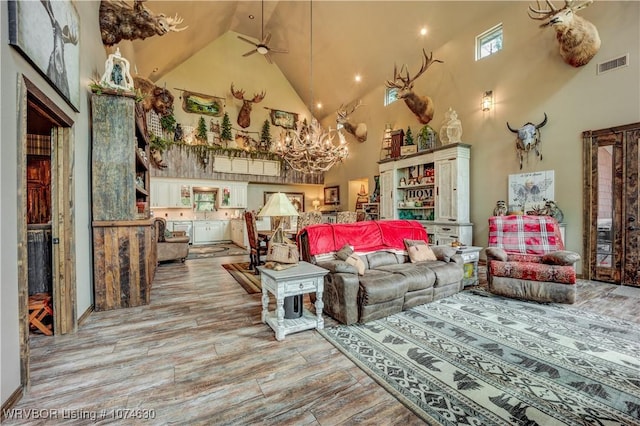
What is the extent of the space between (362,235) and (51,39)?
138 inches

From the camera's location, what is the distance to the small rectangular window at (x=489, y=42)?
17.6 feet

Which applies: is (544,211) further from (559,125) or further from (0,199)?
→ (0,199)

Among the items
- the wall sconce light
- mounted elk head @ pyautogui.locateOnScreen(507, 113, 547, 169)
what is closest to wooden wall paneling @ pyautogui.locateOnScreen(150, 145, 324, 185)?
the wall sconce light

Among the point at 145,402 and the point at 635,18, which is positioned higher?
the point at 635,18

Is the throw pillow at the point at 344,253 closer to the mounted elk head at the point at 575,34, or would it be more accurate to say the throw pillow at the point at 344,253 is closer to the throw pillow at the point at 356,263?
the throw pillow at the point at 356,263

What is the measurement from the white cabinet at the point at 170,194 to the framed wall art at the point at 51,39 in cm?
616

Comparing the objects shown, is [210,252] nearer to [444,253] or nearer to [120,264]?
[120,264]

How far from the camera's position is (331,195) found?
10.5m

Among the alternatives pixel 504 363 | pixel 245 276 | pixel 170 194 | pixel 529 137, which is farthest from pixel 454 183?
pixel 170 194

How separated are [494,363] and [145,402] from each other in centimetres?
239

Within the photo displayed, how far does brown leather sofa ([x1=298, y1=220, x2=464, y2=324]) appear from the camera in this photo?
A: 2785 millimetres

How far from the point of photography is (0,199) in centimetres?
152

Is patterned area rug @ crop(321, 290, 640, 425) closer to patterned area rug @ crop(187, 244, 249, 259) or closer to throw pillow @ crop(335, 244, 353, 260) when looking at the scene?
throw pillow @ crop(335, 244, 353, 260)

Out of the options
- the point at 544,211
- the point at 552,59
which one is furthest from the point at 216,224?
the point at 552,59
